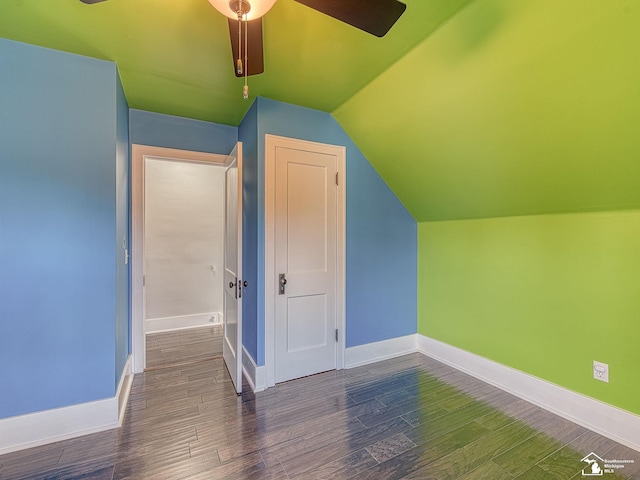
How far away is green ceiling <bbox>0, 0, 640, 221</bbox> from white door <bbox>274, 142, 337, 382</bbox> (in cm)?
61

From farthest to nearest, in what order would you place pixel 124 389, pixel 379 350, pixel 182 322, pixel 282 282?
pixel 182 322
pixel 379 350
pixel 282 282
pixel 124 389

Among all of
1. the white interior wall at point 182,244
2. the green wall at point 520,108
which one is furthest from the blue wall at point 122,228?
the green wall at point 520,108

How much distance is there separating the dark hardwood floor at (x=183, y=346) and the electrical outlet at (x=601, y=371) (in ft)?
11.1

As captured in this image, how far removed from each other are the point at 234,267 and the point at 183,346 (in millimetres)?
1651

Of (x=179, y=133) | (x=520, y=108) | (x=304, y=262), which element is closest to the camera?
(x=520, y=108)

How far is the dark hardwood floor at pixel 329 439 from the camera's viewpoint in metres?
1.66

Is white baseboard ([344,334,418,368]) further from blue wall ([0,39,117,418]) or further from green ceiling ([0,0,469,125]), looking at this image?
green ceiling ([0,0,469,125])

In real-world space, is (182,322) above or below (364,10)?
below

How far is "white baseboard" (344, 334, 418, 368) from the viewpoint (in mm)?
2975

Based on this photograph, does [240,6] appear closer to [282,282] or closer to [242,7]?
[242,7]

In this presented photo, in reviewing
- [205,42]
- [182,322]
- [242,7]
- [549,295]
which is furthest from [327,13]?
[182,322]

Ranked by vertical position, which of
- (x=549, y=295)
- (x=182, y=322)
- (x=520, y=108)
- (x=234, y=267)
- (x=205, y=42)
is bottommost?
(x=182, y=322)

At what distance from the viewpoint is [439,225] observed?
3191 mm

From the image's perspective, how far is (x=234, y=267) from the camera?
8.91 feet
